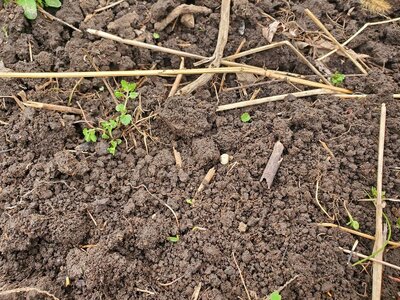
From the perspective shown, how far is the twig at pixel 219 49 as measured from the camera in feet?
7.26

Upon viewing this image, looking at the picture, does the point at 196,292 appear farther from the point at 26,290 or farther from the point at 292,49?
the point at 292,49

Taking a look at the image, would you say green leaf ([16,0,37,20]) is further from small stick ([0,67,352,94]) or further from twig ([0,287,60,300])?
twig ([0,287,60,300])

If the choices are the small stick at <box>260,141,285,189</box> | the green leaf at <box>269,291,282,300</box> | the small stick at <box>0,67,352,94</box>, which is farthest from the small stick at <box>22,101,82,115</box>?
the green leaf at <box>269,291,282,300</box>

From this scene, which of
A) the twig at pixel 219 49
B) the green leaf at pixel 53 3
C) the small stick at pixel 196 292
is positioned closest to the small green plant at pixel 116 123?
the twig at pixel 219 49

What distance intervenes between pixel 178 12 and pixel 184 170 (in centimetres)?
96

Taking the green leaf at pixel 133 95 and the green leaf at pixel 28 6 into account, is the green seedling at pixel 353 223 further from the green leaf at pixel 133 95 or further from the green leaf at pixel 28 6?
the green leaf at pixel 28 6

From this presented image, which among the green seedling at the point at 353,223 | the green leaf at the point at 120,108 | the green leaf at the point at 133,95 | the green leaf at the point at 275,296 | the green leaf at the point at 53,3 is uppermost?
the green leaf at the point at 53,3

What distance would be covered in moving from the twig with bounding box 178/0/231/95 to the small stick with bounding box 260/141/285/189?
1.83ft

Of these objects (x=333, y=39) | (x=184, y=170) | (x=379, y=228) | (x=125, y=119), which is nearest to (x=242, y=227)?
(x=184, y=170)

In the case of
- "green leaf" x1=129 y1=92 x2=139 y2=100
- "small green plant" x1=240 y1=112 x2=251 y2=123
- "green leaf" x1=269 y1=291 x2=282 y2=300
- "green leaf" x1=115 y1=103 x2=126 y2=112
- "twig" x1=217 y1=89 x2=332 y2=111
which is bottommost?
"green leaf" x1=269 y1=291 x2=282 y2=300

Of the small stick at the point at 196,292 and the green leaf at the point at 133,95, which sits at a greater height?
the green leaf at the point at 133,95

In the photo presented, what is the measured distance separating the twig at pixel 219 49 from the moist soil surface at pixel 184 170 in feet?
0.14

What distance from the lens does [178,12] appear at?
91.4 inches

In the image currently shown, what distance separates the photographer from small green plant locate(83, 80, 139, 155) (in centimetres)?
208
